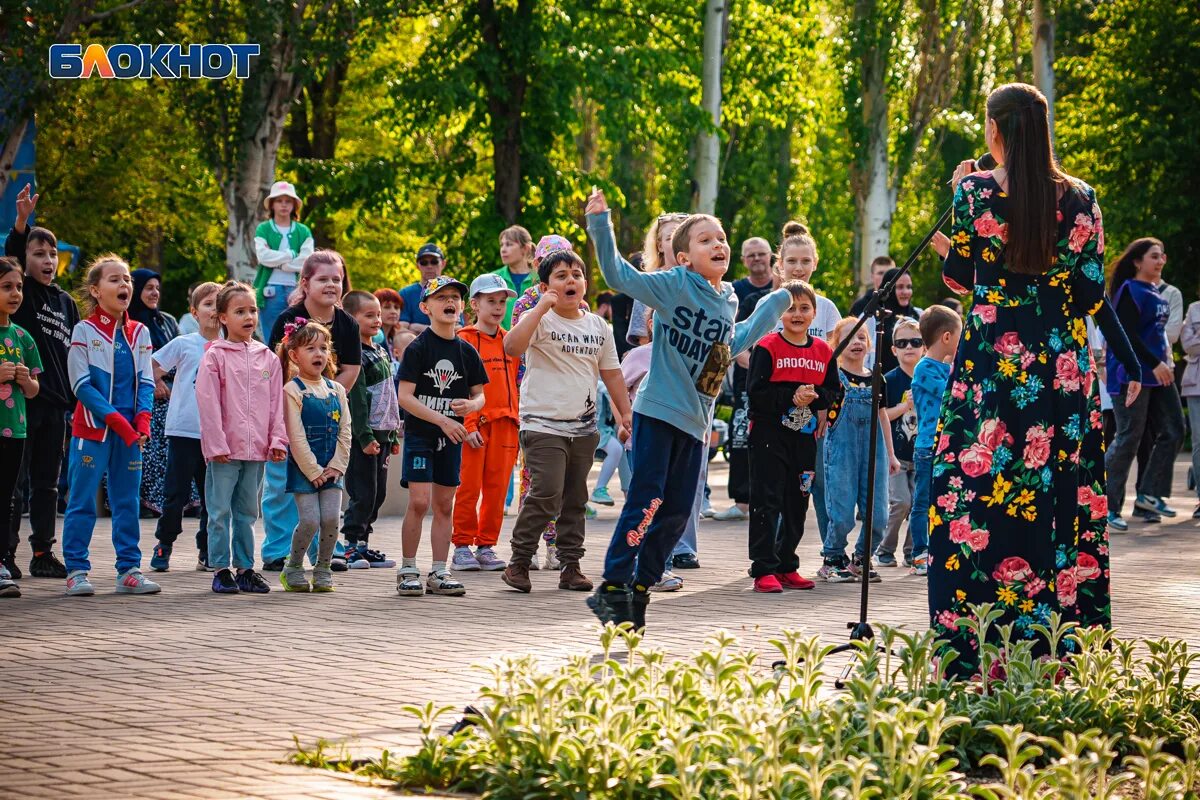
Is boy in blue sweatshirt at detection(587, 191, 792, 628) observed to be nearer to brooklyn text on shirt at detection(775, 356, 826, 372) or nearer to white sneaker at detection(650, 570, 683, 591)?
white sneaker at detection(650, 570, 683, 591)

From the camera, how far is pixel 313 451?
983cm

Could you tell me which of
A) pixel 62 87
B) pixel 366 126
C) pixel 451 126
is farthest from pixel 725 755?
pixel 366 126

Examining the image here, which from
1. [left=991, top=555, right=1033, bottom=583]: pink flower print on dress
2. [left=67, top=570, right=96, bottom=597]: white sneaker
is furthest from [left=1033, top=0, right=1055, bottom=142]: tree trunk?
[left=991, top=555, right=1033, bottom=583]: pink flower print on dress

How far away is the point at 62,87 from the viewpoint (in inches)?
921

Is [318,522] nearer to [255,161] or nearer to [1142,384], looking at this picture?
[1142,384]

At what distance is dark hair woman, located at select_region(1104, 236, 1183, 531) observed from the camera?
1430 centimetres

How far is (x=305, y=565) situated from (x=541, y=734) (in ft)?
22.8

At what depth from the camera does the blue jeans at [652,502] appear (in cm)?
768

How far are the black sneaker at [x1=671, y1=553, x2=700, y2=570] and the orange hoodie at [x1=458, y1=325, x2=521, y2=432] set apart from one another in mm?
1437

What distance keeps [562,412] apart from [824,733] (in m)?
5.17

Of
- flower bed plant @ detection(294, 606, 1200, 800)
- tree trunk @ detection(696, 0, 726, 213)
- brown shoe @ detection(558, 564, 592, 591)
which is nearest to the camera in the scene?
flower bed plant @ detection(294, 606, 1200, 800)

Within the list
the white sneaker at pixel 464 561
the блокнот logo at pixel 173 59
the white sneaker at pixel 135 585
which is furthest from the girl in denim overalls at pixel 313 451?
the блокнот logo at pixel 173 59

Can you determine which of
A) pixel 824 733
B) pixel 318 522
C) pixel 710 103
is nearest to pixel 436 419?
pixel 318 522

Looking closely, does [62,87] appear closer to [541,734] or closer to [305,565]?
[305,565]
